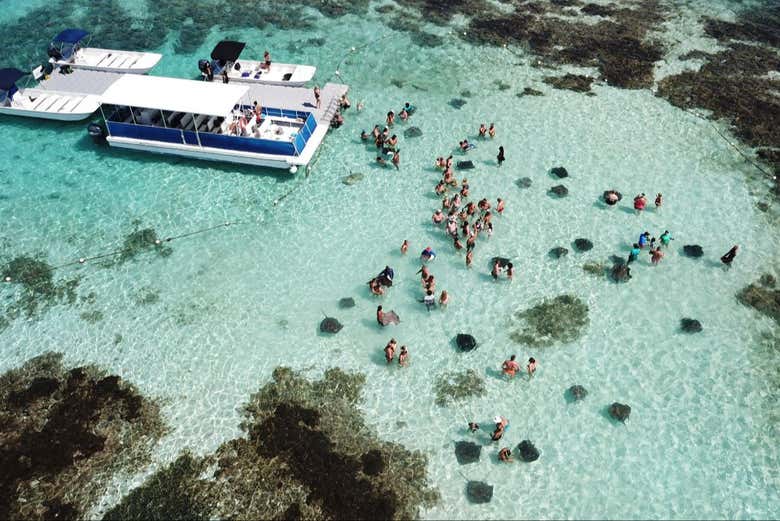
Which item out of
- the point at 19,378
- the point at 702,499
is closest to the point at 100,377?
the point at 19,378

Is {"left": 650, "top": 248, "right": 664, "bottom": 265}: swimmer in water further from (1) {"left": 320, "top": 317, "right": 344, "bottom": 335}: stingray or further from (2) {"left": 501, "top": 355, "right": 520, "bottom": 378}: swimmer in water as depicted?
(1) {"left": 320, "top": 317, "right": 344, "bottom": 335}: stingray

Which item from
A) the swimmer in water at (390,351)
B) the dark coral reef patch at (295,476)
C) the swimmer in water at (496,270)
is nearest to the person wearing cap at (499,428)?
the dark coral reef patch at (295,476)

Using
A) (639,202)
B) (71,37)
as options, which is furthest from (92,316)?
(639,202)

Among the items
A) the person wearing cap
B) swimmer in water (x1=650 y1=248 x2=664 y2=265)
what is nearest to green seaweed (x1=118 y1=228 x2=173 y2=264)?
the person wearing cap

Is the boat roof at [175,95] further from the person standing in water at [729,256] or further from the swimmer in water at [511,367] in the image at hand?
the person standing in water at [729,256]

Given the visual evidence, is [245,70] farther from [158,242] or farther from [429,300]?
[429,300]

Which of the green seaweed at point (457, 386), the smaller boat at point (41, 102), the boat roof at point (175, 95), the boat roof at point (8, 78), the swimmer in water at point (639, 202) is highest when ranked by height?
the boat roof at point (175, 95)
